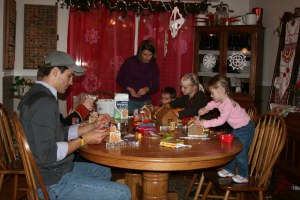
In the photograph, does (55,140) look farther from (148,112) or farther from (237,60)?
(237,60)

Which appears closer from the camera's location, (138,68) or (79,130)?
(79,130)

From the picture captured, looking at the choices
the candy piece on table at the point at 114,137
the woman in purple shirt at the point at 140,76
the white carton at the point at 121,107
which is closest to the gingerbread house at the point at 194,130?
the candy piece on table at the point at 114,137

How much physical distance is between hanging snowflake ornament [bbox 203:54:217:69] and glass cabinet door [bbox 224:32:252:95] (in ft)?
0.63

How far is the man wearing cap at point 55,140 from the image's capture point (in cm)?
186

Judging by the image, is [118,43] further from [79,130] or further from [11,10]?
[79,130]

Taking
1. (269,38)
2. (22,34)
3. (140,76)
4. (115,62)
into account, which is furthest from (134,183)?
(22,34)

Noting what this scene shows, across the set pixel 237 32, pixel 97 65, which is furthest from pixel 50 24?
pixel 237 32

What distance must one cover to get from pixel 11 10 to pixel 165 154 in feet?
11.7

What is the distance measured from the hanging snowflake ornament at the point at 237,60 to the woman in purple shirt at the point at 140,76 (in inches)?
56.8

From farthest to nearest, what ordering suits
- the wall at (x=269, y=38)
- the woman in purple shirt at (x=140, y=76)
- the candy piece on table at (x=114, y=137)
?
the wall at (x=269, y=38) → the woman in purple shirt at (x=140, y=76) → the candy piece on table at (x=114, y=137)

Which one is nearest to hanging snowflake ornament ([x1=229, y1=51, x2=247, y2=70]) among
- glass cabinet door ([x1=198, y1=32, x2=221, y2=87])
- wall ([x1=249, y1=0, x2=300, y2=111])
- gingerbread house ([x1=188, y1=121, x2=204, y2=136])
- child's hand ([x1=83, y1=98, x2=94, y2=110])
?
glass cabinet door ([x1=198, y1=32, x2=221, y2=87])

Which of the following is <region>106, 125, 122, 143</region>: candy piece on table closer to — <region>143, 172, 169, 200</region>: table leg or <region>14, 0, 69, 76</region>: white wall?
<region>143, 172, 169, 200</region>: table leg

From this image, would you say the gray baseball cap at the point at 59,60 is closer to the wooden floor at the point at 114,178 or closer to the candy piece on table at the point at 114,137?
the candy piece on table at the point at 114,137

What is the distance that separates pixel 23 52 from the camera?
17.4ft
